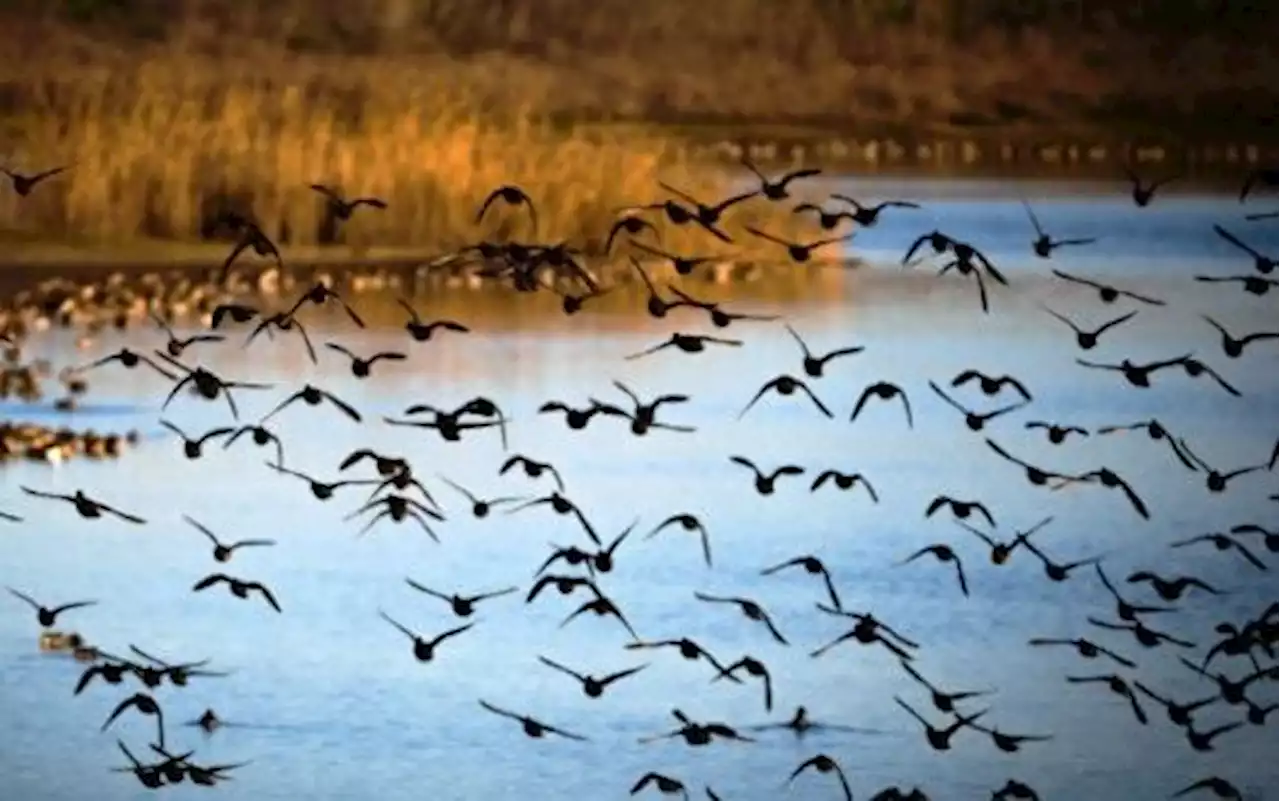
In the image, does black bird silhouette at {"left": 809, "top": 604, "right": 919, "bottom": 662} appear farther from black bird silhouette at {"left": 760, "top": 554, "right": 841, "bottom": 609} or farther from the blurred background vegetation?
A: the blurred background vegetation

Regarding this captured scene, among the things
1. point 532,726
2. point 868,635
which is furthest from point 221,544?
point 868,635

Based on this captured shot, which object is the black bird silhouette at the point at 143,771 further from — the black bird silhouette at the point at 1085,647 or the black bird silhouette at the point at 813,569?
the black bird silhouette at the point at 1085,647

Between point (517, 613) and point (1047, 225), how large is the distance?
22.1 inches

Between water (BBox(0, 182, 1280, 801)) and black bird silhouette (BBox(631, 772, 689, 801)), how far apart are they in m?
0.04

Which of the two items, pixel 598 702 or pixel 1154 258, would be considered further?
pixel 1154 258

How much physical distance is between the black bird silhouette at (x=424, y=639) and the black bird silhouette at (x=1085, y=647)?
1.37 ft

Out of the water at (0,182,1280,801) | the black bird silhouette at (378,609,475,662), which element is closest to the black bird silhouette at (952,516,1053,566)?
the water at (0,182,1280,801)

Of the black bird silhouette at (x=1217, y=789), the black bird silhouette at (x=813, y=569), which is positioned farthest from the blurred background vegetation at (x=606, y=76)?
the black bird silhouette at (x=1217, y=789)

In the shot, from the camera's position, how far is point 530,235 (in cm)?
246

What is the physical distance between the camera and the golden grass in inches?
93.6

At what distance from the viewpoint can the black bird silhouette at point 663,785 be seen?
1969mm

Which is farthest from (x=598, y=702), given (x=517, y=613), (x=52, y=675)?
(x=52, y=675)

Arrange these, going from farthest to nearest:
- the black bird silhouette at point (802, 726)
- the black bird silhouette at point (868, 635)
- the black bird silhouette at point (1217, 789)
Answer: the black bird silhouette at point (802, 726)
the black bird silhouette at point (1217, 789)
the black bird silhouette at point (868, 635)

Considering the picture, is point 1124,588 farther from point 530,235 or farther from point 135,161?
point 135,161
